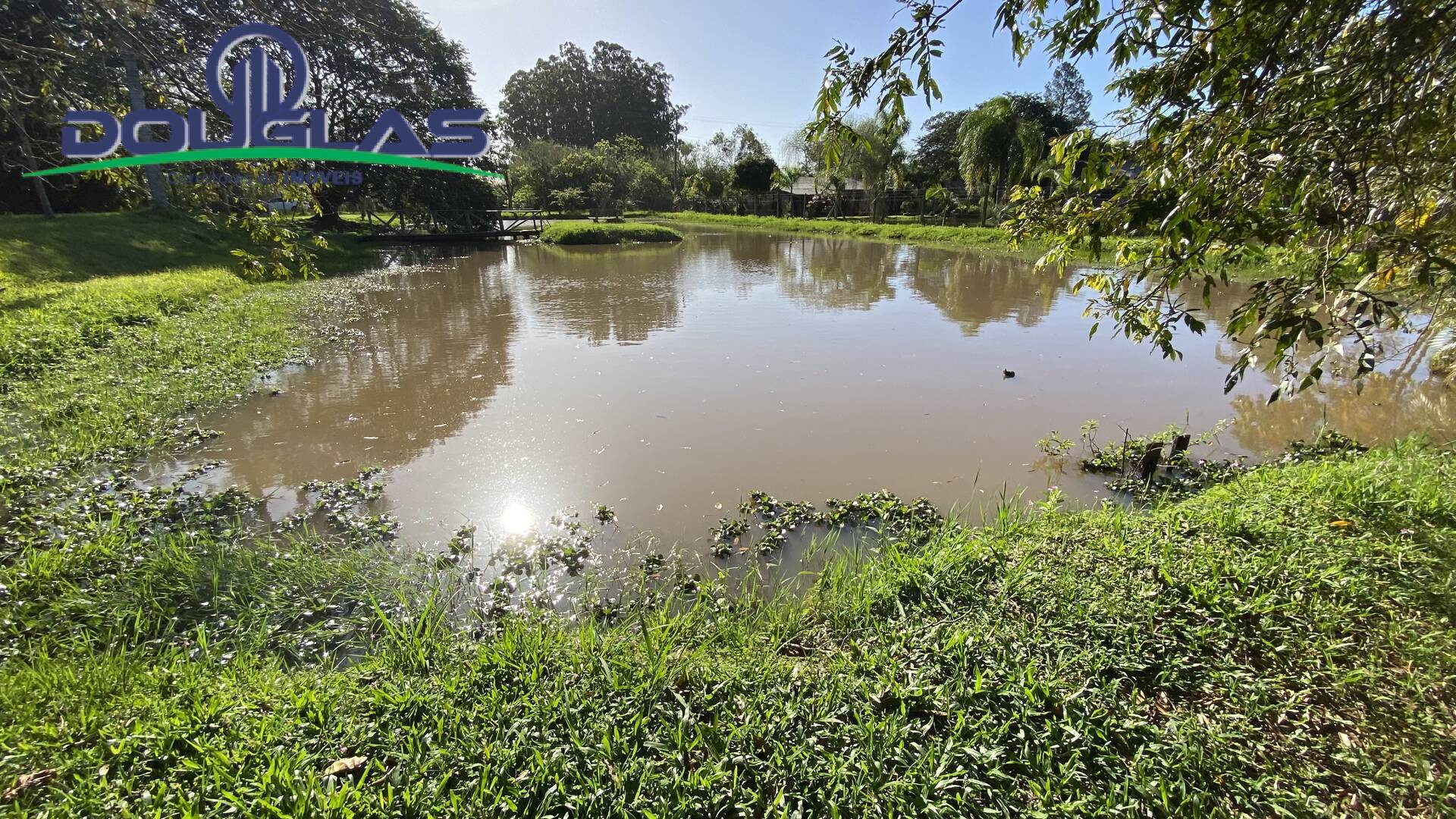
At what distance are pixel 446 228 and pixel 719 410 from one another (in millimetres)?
25584

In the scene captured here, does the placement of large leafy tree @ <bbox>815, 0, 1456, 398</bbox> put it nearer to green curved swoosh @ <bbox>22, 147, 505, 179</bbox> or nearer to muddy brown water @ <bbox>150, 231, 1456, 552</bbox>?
muddy brown water @ <bbox>150, 231, 1456, 552</bbox>

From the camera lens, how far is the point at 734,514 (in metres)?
4.45

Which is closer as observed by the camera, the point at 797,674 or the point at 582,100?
the point at 797,674

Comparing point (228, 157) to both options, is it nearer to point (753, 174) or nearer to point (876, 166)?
point (876, 166)

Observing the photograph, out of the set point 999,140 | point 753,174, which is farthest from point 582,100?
point 999,140

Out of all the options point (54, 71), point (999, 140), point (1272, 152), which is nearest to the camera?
point (1272, 152)

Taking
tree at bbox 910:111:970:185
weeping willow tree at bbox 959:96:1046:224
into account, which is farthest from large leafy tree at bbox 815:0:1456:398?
tree at bbox 910:111:970:185

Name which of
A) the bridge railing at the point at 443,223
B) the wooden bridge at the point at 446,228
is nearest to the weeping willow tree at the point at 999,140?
the wooden bridge at the point at 446,228

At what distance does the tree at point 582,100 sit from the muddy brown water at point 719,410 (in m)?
61.0

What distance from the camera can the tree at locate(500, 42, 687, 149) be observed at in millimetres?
65125

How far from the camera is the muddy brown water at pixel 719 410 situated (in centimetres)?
487

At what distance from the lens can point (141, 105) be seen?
9141 millimetres
